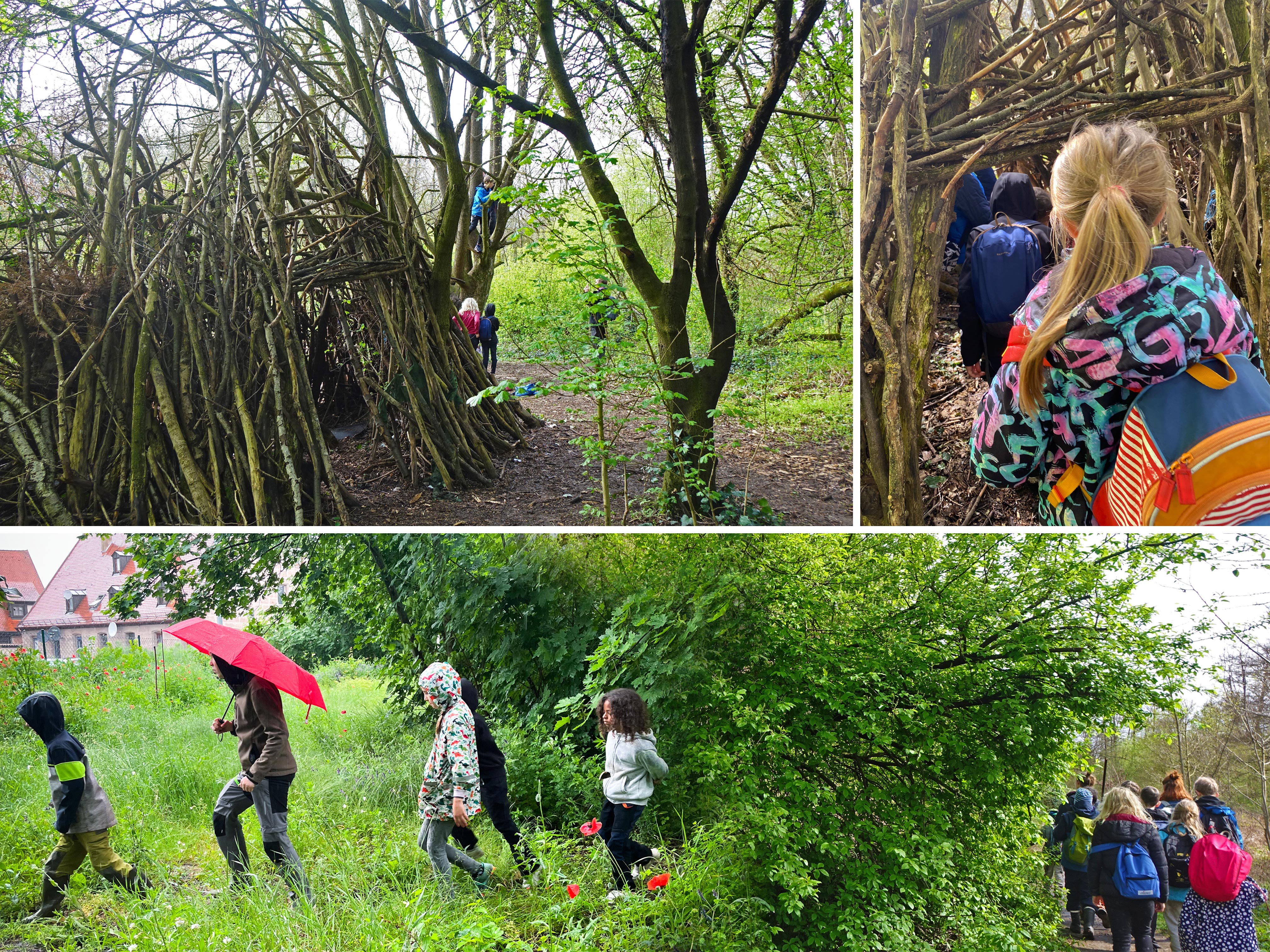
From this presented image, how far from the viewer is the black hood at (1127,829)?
10.3ft

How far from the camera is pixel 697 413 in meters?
3.47

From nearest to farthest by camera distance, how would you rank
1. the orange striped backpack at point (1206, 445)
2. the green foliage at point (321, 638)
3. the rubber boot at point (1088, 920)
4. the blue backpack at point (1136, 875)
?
the orange striped backpack at point (1206, 445) < the blue backpack at point (1136, 875) < the rubber boot at point (1088, 920) < the green foliage at point (321, 638)

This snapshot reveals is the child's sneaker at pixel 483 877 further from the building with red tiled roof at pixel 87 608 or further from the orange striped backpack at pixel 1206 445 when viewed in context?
the orange striped backpack at pixel 1206 445

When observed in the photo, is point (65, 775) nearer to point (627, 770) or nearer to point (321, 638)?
point (627, 770)

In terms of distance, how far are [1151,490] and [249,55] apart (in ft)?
12.2

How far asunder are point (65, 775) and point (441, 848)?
1476 millimetres

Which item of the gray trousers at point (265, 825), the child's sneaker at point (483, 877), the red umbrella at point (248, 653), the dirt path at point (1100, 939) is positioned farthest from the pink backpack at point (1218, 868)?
the red umbrella at point (248, 653)

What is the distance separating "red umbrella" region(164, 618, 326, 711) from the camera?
2.92 metres

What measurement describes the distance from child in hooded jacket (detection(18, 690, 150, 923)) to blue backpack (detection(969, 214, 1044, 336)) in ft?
11.6

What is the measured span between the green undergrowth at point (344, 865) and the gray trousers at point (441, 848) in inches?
2.6

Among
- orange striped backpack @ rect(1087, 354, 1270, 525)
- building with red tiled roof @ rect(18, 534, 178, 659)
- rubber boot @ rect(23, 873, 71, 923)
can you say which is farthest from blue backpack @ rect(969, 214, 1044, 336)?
rubber boot @ rect(23, 873, 71, 923)

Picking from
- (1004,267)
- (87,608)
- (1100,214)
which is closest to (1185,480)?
A: (1100,214)

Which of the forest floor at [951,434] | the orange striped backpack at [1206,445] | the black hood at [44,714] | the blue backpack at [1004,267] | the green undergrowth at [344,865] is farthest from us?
the black hood at [44,714]

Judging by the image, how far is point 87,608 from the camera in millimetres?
3926
